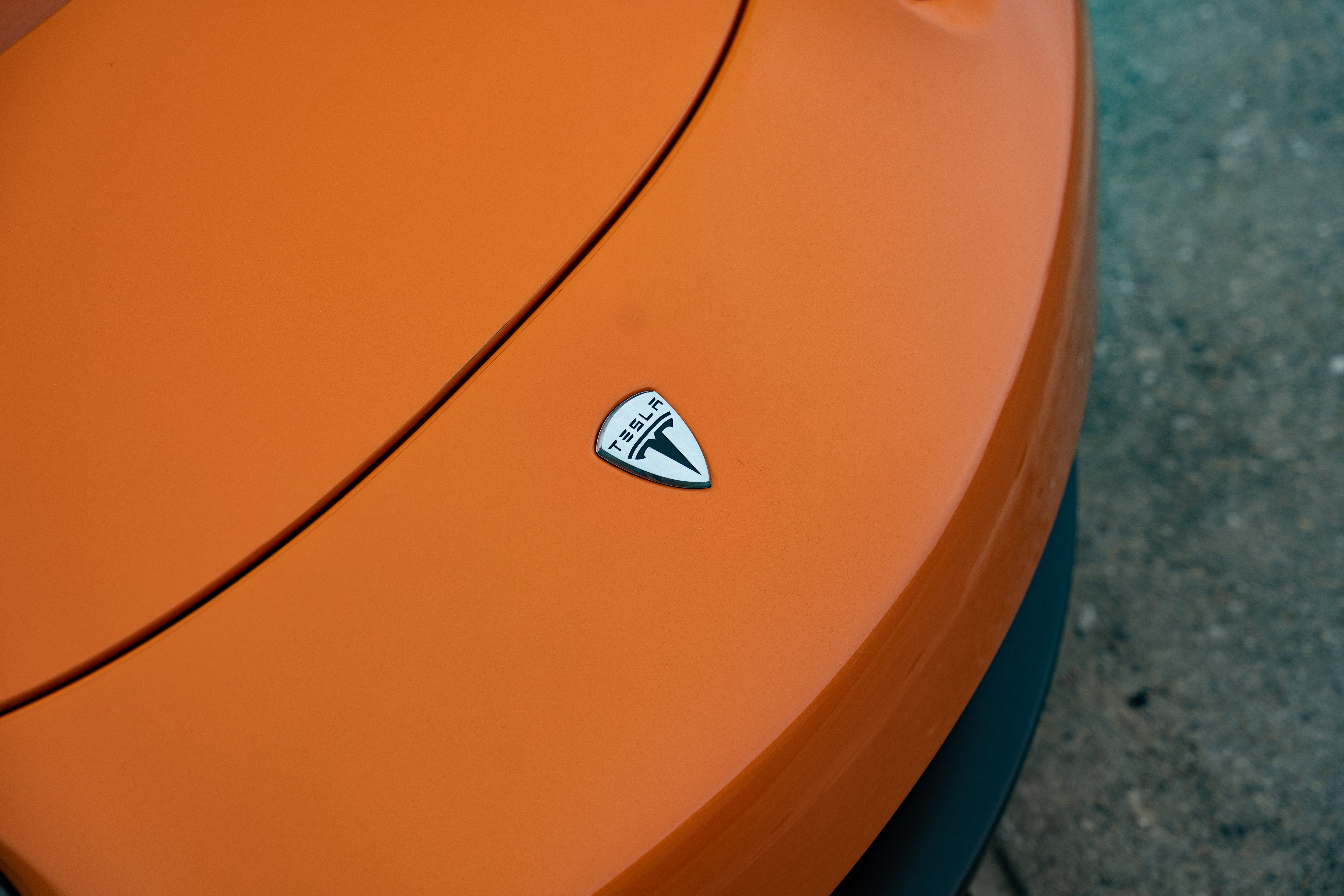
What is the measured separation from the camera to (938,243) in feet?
2.86

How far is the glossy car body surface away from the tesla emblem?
12 millimetres

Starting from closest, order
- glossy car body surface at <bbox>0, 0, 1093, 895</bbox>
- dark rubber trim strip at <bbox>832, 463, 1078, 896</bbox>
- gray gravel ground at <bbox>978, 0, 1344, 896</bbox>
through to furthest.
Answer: glossy car body surface at <bbox>0, 0, 1093, 895</bbox>, dark rubber trim strip at <bbox>832, 463, 1078, 896</bbox>, gray gravel ground at <bbox>978, 0, 1344, 896</bbox>

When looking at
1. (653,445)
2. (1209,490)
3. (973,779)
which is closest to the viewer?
(653,445)

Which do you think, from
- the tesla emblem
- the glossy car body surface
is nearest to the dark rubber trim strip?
the glossy car body surface

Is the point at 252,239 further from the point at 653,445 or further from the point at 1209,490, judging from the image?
the point at 1209,490

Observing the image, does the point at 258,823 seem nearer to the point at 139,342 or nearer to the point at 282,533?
the point at 282,533

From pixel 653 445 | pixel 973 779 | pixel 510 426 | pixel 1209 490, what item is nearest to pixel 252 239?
pixel 510 426

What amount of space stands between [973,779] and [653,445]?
66cm

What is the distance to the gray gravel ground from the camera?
1.54 m

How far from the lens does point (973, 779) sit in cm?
112

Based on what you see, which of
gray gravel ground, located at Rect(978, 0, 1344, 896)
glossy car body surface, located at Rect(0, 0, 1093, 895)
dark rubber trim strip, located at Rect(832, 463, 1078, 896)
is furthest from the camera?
gray gravel ground, located at Rect(978, 0, 1344, 896)

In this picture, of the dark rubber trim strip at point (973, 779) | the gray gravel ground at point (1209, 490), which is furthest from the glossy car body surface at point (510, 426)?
the gray gravel ground at point (1209, 490)

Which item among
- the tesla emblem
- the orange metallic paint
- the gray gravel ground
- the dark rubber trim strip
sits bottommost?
the gray gravel ground

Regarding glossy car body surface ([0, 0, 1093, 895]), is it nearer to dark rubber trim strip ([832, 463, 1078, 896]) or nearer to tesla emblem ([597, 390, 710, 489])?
tesla emblem ([597, 390, 710, 489])
